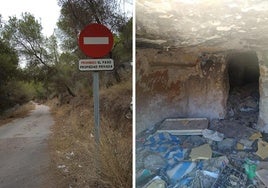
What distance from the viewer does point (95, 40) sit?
3.73 metres

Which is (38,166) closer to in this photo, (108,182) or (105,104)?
(108,182)

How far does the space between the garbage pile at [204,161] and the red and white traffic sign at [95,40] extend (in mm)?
1707

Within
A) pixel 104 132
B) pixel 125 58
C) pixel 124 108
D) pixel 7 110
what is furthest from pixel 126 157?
pixel 7 110

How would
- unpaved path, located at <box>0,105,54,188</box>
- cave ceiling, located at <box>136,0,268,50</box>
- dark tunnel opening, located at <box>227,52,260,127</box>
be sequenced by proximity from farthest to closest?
unpaved path, located at <box>0,105,54,188</box>, dark tunnel opening, located at <box>227,52,260,127</box>, cave ceiling, located at <box>136,0,268,50</box>

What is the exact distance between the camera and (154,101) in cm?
229

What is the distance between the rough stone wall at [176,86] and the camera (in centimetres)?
227

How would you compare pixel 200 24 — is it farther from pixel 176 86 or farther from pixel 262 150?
pixel 262 150

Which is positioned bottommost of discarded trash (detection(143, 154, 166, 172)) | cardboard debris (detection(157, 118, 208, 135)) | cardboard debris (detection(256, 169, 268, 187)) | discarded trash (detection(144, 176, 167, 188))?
discarded trash (detection(144, 176, 167, 188))

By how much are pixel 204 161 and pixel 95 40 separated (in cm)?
198

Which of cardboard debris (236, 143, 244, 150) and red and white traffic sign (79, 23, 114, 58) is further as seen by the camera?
red and white traffic sign (79, 23, 114, 58)

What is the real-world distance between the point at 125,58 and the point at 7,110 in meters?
10.7

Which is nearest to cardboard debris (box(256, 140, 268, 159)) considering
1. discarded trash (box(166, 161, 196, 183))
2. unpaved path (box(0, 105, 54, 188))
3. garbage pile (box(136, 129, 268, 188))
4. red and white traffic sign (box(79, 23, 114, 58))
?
garbage pile (box(136, 129, 268, 188))

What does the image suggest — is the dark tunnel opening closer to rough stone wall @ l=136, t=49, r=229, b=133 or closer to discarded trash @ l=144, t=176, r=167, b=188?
rough stone wall @ l=136, t=49, r=229, b=133

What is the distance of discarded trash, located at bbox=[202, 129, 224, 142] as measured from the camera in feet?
7.31
